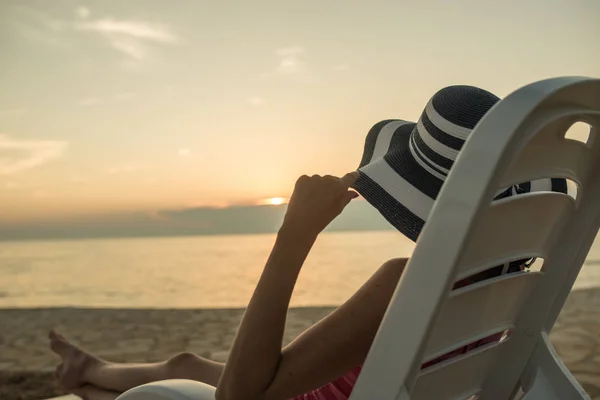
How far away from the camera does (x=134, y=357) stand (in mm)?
4750

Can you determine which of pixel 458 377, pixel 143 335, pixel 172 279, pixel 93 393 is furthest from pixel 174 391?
pixel 172 279

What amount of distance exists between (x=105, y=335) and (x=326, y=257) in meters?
10.4

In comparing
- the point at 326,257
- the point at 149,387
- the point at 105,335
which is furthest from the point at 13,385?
the point at 326,257

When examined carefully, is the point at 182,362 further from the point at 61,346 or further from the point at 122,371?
the point at 61,346

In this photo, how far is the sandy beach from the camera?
392 cm

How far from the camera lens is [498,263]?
816 mm

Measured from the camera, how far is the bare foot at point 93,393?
2.37 meters

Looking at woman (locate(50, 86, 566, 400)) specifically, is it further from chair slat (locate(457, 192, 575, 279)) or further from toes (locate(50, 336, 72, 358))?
toes (locate(50, 336, 72, 358))

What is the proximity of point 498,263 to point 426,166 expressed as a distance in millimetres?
414

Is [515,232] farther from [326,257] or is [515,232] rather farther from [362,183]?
[326,257]

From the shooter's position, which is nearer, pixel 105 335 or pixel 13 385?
pixel 13 385

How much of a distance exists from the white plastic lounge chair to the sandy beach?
90.3 inches

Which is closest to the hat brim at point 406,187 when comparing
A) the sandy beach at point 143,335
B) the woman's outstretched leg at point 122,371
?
the woman's outstretched leg at point 122,371

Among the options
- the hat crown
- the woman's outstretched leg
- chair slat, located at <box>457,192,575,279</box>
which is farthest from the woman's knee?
chair slat, located at <box>457,192,575,279</box>
